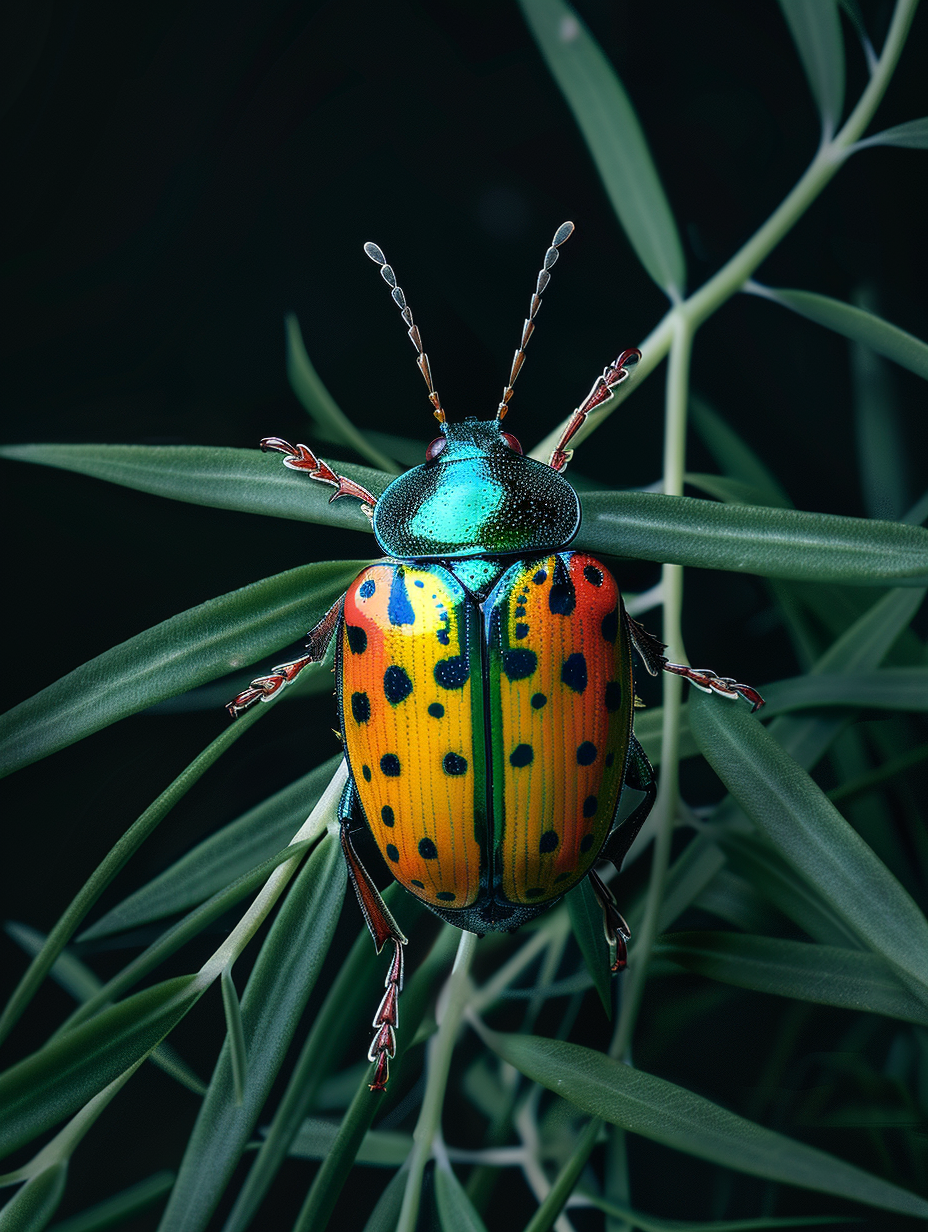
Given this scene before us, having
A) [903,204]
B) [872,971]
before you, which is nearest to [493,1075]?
[872,971]

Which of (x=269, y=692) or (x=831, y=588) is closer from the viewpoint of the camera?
(x=269, y=692)

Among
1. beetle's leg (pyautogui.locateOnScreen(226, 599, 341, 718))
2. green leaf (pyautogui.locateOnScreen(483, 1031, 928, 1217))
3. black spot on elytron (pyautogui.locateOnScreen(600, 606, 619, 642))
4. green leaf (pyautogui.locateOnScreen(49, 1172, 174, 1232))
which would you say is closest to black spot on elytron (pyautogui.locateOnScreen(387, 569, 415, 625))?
beetle's leg (pyautogui.locateOnScreen(226, 599, 341, 718))

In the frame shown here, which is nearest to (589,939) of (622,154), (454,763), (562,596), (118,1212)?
(454,763)

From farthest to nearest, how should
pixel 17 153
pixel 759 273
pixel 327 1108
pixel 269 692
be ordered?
pixel 759 273 < pixel 17 153 < pixel 327 1108 < pixel 269 692

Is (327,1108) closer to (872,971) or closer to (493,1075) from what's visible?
(493,1075)

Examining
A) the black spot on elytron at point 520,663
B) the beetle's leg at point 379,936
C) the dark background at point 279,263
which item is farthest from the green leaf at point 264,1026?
the dark background at point 279,263

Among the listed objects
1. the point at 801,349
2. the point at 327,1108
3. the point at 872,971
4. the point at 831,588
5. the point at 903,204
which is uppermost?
the point at 903,204

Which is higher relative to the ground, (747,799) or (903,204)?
(903,204)
